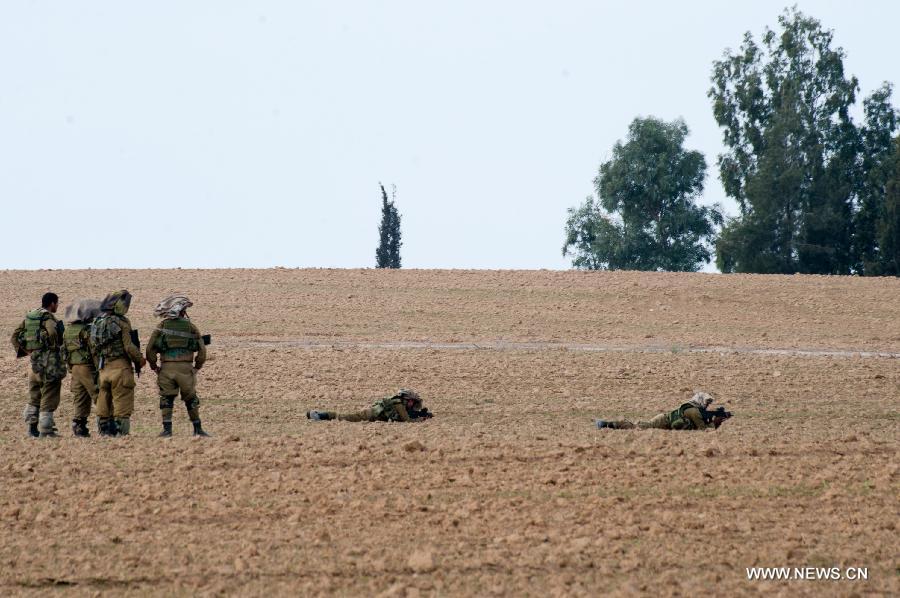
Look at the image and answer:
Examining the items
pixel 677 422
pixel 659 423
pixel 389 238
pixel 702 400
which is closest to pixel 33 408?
pixel 659 423

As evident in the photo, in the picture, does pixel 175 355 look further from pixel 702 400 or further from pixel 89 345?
pixel 702 400

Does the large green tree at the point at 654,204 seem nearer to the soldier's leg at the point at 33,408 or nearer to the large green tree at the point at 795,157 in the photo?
the large green tree at the point at 795,157

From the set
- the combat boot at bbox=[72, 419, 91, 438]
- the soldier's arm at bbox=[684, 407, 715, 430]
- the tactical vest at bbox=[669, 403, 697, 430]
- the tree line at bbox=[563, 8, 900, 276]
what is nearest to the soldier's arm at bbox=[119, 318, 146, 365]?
the combat boot at bbox=[72, 419, 91, 438]

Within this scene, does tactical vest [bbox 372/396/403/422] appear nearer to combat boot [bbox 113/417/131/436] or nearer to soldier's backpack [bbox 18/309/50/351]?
combat boot [bbox 113/417/131/436]

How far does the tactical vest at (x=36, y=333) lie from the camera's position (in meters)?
16.5

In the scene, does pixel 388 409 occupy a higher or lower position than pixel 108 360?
lower

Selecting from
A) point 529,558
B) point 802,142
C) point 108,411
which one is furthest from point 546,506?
point 802,142

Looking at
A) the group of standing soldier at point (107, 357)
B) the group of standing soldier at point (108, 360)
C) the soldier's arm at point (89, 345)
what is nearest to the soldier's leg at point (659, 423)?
the group of standing soldier at point (108, 360)

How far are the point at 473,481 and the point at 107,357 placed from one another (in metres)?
5.39

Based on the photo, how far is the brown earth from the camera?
9.74m

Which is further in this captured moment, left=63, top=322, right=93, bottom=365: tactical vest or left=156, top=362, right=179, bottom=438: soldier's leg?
left=63, top=322, right=93, bottom=365: tactical vest

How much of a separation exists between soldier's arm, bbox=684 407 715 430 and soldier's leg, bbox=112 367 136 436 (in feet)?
23.6

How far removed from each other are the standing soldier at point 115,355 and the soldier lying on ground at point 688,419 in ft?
20.3

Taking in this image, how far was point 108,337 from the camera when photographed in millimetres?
15703
